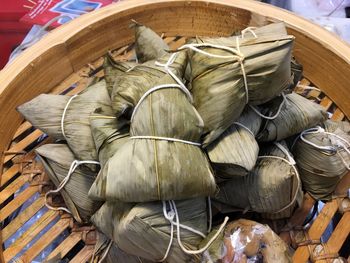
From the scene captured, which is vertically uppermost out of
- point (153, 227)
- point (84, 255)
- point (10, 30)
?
point (153, 227)

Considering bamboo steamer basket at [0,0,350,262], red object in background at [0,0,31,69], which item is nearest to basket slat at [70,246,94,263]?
bamboo steamer basket at [0,0,350,262]

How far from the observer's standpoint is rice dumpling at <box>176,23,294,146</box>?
101 cm

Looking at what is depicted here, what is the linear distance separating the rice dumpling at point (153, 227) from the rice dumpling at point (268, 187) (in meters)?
0.12

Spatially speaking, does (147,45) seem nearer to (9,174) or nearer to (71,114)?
(71,114)

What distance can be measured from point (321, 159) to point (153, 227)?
0.56 metres

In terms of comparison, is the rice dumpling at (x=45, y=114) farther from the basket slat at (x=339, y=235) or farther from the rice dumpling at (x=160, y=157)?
the basket slat at (x=339, y=235)

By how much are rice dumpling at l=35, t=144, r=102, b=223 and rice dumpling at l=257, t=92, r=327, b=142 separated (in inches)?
20.4

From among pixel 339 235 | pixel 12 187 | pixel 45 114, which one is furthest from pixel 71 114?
pixel 339 235

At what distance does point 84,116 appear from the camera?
47.4 inches

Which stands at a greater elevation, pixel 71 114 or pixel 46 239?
pixel 71 114

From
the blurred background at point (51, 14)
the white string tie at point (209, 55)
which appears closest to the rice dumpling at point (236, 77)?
the white string tie at point (209, 55)

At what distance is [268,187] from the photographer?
1097 millimetres

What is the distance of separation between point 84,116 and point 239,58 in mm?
489

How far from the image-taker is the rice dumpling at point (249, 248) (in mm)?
1011
